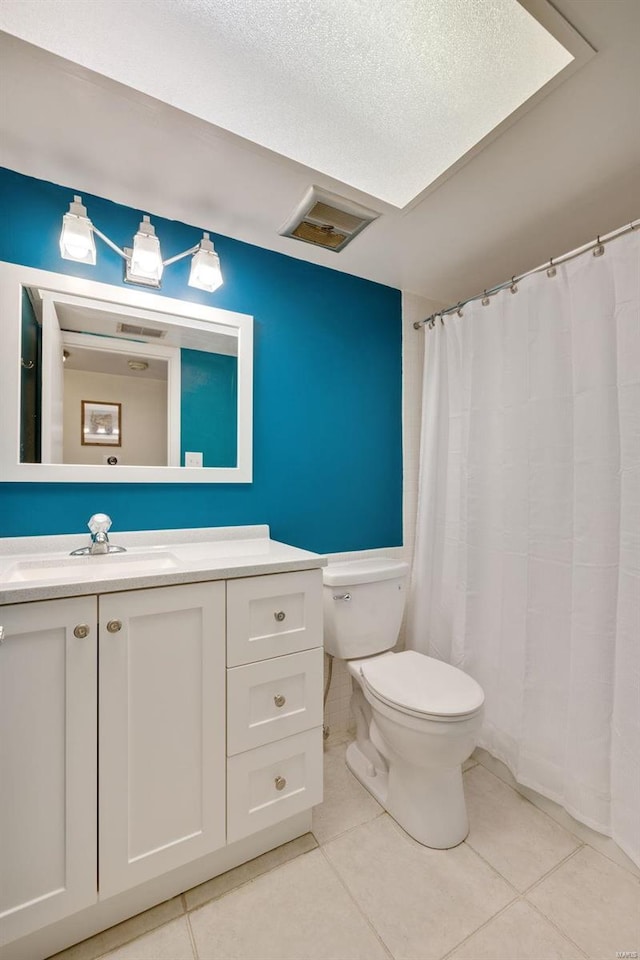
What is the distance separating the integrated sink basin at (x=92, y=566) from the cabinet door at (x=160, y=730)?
84 mm

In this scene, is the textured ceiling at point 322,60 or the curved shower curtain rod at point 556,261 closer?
the textured ceiling at point 322,60

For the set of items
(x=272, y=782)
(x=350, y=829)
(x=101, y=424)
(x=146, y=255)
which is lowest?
(x=350, y=829)

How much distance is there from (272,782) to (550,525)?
1271 millimetres

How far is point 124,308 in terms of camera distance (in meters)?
1.51

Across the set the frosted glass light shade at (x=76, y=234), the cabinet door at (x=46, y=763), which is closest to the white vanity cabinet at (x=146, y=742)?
the cabinet door at (x=46, y=763)

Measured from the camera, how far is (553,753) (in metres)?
1.53

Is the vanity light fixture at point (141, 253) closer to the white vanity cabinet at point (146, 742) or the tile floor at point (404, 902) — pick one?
the white vanity cabinet at point (146, 742)

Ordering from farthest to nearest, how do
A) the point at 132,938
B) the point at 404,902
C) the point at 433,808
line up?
the point at 433,808, the point at 404,902, the point at 132,938

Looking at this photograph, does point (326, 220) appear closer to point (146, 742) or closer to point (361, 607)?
point (361, 607)

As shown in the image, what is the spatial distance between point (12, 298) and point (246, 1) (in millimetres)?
1017

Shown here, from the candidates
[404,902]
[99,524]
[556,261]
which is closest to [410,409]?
[556,261]

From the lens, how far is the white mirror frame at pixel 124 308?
1332 millimetres

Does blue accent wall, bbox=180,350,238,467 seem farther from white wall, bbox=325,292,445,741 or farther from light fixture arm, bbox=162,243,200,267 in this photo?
white wall, bbox=325,292,445,741

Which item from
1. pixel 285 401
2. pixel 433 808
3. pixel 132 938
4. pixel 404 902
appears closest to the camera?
pixel 132 938
